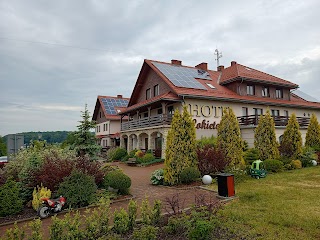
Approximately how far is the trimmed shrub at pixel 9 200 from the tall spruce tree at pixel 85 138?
596 centimetres

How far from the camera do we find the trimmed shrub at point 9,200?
6.93 metres

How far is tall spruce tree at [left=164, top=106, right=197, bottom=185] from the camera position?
36.1ft

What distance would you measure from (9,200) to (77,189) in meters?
1.86

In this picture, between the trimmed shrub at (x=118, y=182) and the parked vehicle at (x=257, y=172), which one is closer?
the trimmed shrub at (x=118, y=182)

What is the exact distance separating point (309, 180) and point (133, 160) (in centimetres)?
1416

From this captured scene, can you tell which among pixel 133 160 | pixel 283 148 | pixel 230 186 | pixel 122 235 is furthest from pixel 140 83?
pixel 122 235

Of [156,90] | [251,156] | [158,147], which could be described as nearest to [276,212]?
[251,156]

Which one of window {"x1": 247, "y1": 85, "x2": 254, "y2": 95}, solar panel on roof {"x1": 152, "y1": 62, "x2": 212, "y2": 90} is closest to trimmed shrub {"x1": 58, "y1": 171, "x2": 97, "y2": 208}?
solar panel on roof {"x1": 152, "y1": 62, "x2": 212, "y2": 90}

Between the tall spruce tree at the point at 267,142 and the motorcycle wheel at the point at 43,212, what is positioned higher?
the tall spruce tree at the point at 267,142

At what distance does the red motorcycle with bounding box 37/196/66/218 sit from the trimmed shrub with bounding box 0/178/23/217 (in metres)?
0.78

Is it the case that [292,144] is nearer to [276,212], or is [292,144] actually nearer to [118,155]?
[276,212]

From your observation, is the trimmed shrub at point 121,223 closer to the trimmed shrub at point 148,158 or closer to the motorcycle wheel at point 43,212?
the motorcycle wheel at point 43,212

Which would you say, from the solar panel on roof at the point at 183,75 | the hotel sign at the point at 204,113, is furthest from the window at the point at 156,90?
the hotel sign at the point at 204,113

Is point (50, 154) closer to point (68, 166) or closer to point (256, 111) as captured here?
point (68, 166)
